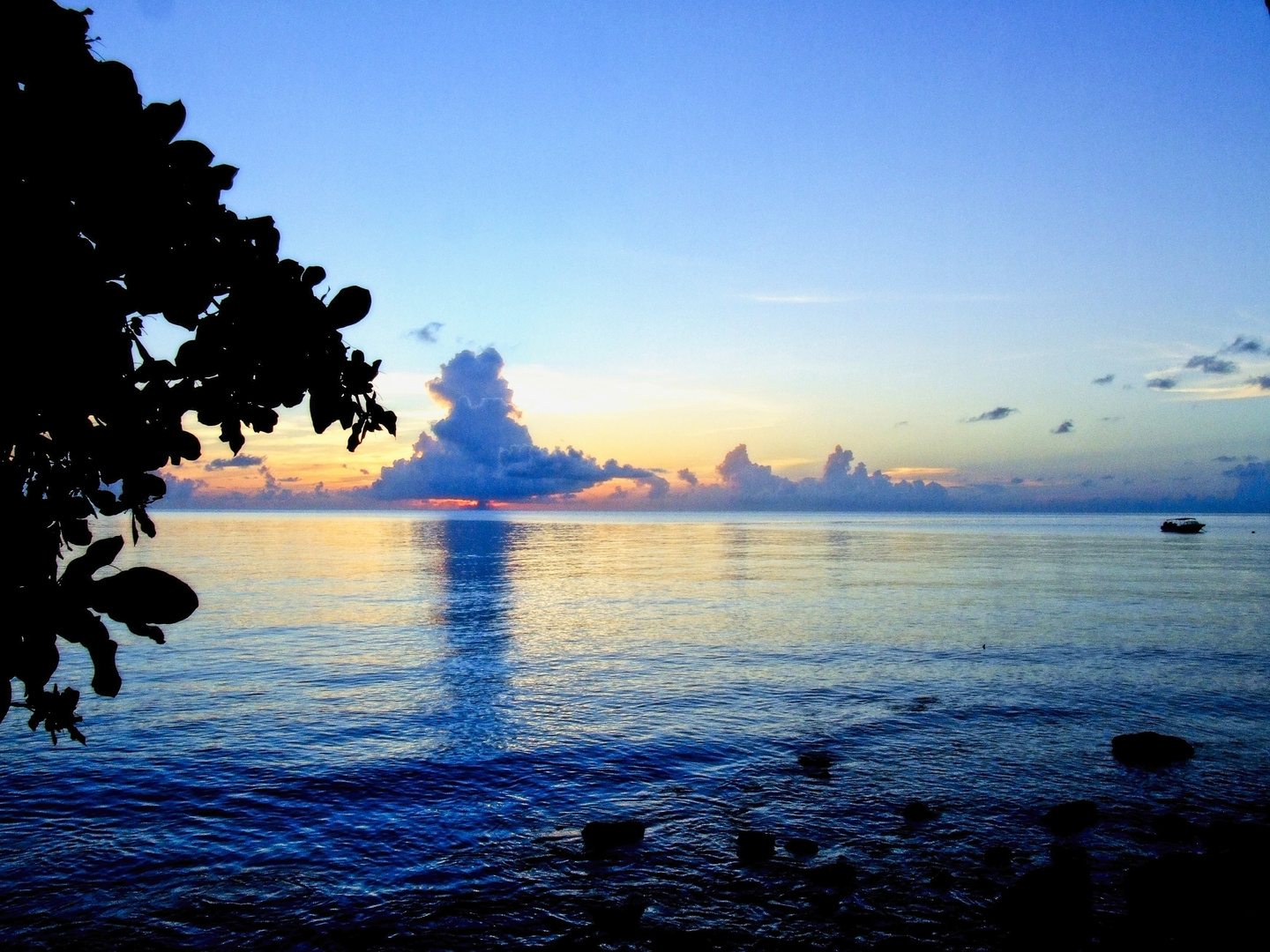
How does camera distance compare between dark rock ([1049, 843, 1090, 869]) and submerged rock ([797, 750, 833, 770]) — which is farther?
submerged rock ([797, 750, 833, 770])

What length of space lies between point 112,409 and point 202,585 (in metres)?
71.3

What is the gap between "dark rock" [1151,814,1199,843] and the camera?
52.2 ft

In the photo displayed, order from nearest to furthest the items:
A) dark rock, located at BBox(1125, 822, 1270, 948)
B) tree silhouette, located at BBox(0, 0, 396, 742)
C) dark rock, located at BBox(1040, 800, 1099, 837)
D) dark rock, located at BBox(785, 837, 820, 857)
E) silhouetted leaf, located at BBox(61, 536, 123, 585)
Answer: tree silhouette, located at BBox(0, 0, 396, 742) → silhouetted leaf, located at BBox(61, 536, 123, 585) → dark rock, located at BBox(1125, 822, 1270, 948) → dark rock, located at BBox(785, 837, 820, 857) → dark rock, located at BBox(1040, 800, 1099, 837)

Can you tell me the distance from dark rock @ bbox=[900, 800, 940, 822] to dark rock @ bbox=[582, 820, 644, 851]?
5.67m

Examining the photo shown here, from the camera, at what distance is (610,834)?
15.7 metres

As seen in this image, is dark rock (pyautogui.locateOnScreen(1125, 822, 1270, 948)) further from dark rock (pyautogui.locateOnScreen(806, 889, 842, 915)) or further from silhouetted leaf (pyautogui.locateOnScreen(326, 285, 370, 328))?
silhouetted leaf (pyautogui.locateOnScreen(326, 285, 370, 328))

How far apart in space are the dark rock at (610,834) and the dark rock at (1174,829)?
33.8 feet

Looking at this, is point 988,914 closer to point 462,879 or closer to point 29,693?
point 462,879

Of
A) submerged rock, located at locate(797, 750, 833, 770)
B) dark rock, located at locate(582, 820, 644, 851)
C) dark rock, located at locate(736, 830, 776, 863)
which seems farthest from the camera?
submerged rock, located at locate(797, 750, 833, 770)

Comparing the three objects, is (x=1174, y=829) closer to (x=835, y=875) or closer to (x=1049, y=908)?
(x=1049, y=908)

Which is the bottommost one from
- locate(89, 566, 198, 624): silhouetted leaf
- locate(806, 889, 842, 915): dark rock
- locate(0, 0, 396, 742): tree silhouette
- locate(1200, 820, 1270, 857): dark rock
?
locate(806, 889, 842, 915): dark rock

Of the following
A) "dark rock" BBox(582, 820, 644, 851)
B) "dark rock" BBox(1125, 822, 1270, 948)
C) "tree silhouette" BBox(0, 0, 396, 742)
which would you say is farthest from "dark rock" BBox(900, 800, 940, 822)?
"tree silhouette" BBox(0, 0, 396, 742)

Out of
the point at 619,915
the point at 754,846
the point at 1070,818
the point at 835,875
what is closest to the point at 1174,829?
the point at 1070,818

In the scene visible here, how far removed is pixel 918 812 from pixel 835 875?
3819 mm
